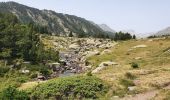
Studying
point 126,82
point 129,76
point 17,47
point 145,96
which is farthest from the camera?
point 17,47

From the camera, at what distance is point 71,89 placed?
126 ft

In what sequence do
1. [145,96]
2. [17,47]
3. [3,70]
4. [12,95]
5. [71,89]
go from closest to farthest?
[145,96]
[12,95]
[71,89]
[3,70]
[17,47]

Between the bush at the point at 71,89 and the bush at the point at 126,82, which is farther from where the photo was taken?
the bush at the point at 126,82

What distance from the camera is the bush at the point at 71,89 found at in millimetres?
37406

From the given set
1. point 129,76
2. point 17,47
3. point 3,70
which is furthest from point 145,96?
point 17,47

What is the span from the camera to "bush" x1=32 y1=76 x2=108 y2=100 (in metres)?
37.4

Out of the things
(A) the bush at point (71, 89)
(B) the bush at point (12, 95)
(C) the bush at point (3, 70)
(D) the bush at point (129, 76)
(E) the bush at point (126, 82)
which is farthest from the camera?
(C) the bush at point (3, 70)

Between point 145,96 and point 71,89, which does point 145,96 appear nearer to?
point 145,96

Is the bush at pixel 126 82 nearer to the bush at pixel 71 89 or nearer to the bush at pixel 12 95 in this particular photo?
the bush at pixel 71 89

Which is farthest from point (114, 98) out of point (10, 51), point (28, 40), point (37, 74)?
point (28, 40)

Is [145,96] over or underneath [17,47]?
underneath

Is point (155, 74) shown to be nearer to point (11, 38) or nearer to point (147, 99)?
point (147, 99)

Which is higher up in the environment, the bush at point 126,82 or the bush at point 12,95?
the bush at point 126,82

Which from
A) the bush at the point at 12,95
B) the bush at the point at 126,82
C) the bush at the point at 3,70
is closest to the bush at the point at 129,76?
the bush at the point at 126,82
